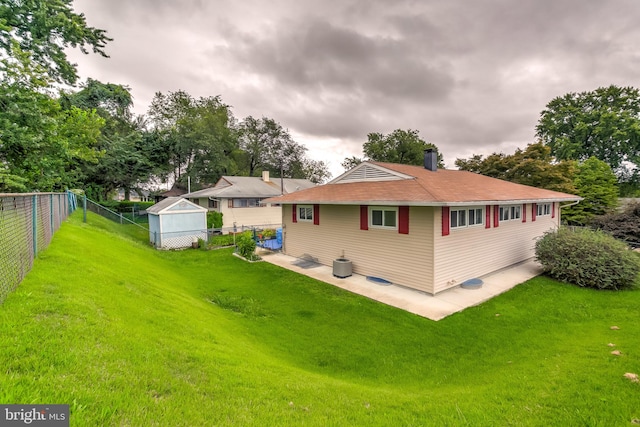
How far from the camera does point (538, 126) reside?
35.2 metres

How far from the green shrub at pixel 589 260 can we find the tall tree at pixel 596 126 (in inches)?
1113

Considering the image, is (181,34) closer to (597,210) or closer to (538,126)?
(597,210)

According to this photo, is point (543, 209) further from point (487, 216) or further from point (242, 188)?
point (242, 188)

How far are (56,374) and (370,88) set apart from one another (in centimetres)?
1778

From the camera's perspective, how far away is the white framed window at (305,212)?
40.6 ft

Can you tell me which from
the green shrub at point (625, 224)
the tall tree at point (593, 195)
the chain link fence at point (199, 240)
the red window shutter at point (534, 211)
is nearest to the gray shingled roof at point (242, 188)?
the chain link fence at point (199, 240)

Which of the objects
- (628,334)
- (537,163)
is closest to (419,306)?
(628,334)

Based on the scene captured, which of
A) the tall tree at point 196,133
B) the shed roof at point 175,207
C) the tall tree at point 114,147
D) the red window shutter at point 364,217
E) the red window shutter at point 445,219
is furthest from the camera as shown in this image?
the tall tree at point 196,133

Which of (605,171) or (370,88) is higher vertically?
(370,88)

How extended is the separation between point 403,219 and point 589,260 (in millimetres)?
6505

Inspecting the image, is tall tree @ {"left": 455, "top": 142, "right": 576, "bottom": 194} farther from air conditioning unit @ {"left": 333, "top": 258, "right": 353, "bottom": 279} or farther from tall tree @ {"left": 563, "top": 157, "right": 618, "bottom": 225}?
air conditioning unit @ {"left": 333, "top": 258, "right": 353, "bottom": 279}

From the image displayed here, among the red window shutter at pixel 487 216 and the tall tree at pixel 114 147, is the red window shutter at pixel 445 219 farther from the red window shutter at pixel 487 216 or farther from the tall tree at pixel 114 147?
the tall tree at pixel 114 147

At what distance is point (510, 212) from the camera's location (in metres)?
11.0

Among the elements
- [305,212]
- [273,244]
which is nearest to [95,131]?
[273,244]
